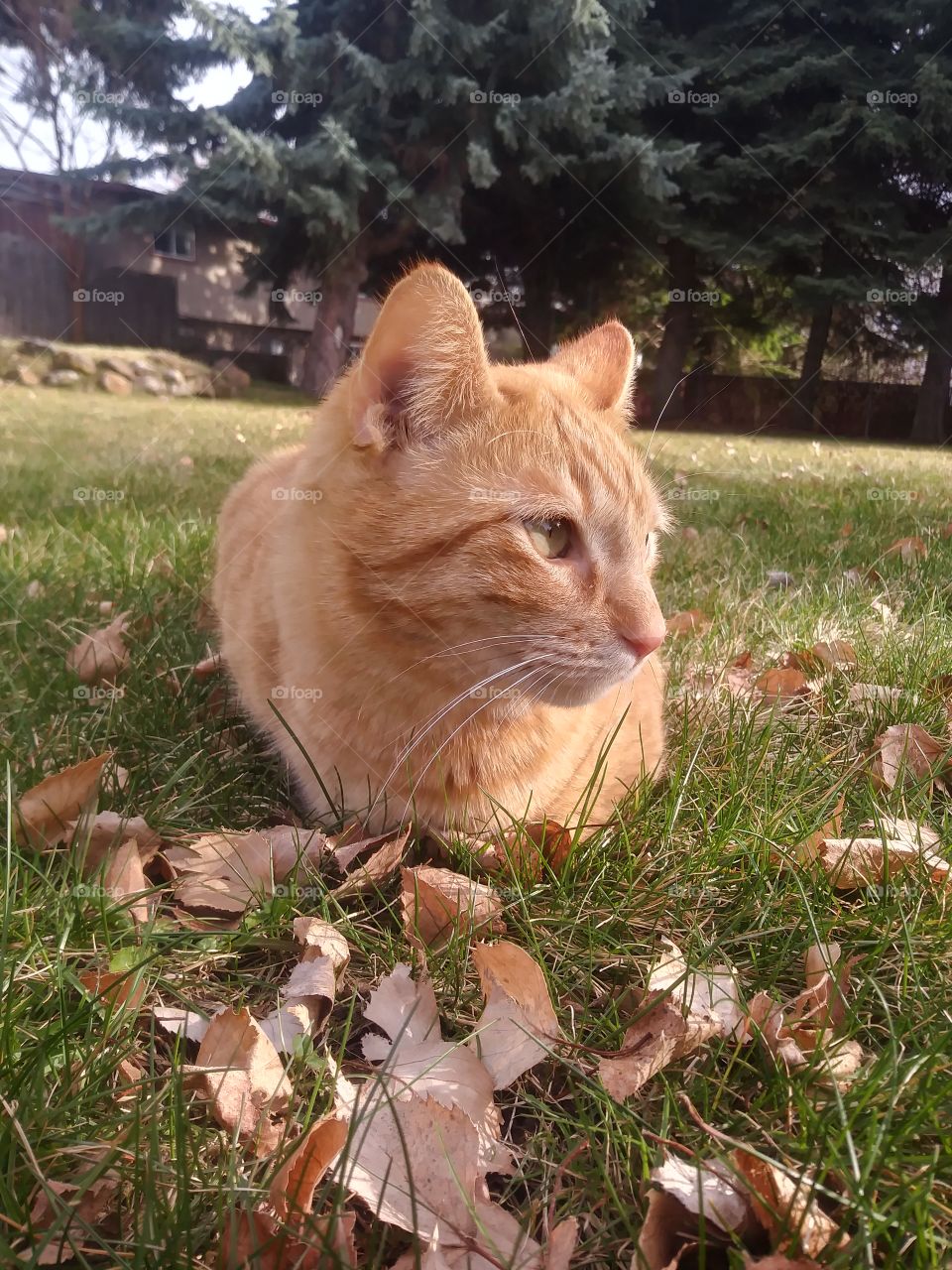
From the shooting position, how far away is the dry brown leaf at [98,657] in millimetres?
2463

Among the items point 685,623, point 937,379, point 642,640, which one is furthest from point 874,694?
point 937,379

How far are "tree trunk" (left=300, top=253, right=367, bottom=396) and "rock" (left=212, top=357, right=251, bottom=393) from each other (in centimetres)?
123

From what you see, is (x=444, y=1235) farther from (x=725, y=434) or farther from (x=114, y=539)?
(x=725, y=434)

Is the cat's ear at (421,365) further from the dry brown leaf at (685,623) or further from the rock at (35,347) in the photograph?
the rock at (35,347)

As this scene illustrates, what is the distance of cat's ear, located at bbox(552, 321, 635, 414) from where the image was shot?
212cm

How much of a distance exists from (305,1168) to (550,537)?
1.13 metres

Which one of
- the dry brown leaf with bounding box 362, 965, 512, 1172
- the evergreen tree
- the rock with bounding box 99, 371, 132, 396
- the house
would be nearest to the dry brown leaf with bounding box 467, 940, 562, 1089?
the dry brown leaf with bounding box 362, 965, 512, 1172

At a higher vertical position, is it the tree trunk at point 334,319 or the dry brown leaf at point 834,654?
the tree trunk at point 334,319

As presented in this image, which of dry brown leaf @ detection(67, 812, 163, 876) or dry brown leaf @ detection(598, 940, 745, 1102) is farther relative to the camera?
dry brown leaf @ detection(67, 812, 163, 876)

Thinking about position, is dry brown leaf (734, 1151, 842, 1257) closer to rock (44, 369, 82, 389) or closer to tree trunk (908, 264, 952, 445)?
tree trunk (908, 264, 952, 445)

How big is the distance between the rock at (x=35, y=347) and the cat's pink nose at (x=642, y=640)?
42.4 feet

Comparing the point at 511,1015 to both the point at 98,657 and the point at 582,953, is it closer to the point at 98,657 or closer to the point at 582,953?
the point at 582,953

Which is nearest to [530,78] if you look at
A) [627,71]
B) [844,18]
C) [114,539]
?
[627,71]

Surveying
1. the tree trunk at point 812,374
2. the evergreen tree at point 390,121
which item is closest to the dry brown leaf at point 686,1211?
the evergreen tree at point 390,121
